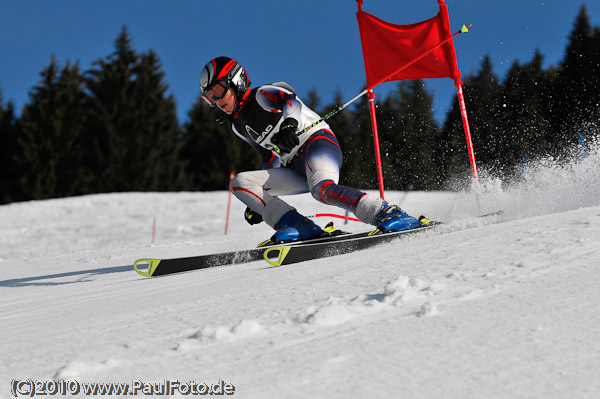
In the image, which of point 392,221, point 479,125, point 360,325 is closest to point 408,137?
point 479,125

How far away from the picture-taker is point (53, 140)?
25422mm

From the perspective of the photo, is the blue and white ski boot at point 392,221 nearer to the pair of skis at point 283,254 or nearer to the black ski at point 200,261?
the pair of skis at point 283,254

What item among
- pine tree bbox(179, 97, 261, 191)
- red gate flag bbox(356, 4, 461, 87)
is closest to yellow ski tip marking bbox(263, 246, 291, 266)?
red gate flag bbox(356, 4, 461, 87)

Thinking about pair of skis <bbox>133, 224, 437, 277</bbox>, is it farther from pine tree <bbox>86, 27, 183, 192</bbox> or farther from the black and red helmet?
pine tree <bbox>86, 27, 183, 192</bbox>

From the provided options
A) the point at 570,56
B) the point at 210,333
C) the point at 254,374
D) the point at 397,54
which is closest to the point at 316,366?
the point at 254,374

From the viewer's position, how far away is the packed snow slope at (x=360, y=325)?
1255mm

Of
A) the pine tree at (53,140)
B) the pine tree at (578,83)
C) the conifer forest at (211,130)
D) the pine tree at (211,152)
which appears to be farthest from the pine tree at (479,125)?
the pine tree at (53,140)

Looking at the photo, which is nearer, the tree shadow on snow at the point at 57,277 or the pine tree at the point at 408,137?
the tree shadow on snow at the point at 57,277

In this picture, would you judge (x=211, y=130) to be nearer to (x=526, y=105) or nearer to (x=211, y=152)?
(x=211, y=152)

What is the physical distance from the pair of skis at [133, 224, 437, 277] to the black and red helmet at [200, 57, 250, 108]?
1.23m

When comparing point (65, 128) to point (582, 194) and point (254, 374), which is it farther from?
point (254, 374)

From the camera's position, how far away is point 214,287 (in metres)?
2.61

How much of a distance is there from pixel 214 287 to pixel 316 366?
4.39ft

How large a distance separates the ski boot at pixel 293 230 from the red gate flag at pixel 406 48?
120 inches
